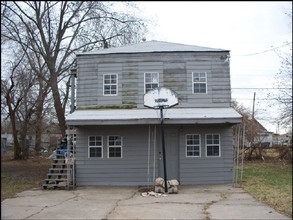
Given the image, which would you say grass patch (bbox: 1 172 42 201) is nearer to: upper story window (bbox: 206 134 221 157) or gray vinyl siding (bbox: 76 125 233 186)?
gray vinyl siding (bbox: 76 125 233 186)

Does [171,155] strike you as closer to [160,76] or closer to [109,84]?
[160,76]

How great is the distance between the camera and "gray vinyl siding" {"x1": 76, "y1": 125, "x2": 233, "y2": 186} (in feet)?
56.2

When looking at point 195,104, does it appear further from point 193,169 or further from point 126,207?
point 126,207

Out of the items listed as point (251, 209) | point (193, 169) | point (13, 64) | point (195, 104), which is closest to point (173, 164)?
point (193, 169)

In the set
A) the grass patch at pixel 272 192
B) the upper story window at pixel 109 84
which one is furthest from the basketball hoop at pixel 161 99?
the grass patch at pixel 272 192

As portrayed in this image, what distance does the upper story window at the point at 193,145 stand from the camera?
56.7ft

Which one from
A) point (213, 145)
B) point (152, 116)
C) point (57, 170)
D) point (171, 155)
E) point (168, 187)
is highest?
point (152, 116)

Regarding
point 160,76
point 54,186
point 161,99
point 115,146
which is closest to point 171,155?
point 115,146

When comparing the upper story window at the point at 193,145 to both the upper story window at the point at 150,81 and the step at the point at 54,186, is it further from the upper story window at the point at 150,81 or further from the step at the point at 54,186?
the step at the point at 54,186

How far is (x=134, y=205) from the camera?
37.1 ft

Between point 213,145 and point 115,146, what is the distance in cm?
434

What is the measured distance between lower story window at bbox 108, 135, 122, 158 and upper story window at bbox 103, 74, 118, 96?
6.64ft

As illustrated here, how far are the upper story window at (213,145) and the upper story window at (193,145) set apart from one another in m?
0.43

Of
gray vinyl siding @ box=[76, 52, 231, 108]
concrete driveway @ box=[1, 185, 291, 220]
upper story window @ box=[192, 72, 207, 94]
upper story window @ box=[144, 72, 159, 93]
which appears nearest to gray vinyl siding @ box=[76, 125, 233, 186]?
gray vinyl siding @ box=[76, 52, 231, 108]
